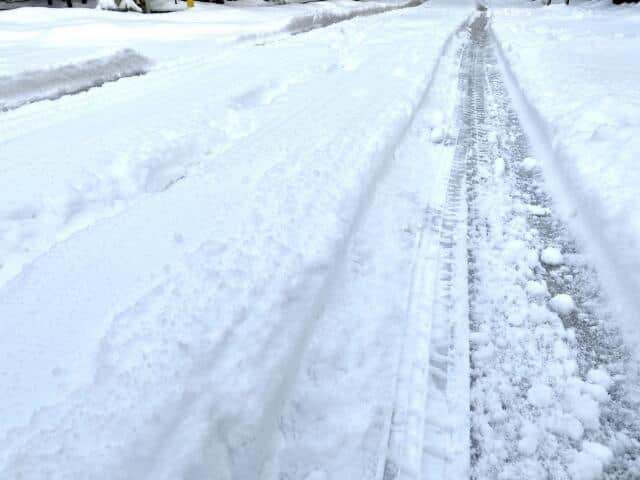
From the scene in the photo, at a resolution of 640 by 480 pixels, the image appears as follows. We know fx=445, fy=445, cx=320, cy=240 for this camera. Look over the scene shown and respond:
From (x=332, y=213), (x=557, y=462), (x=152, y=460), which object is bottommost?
(x=557, y=462)

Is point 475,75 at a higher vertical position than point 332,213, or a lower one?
higher

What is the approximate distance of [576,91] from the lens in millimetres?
5855

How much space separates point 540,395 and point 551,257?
114 centimetres

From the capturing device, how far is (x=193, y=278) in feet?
7.71

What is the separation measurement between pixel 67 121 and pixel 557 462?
5614mm

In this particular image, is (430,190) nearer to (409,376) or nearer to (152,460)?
(409,376)

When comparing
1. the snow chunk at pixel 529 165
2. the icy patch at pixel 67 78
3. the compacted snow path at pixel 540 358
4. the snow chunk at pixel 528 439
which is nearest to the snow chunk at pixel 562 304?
the compacted snow path at pixel 540 358

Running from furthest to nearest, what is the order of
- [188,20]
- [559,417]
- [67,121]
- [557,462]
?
[188,20], [67,121], [559,417], [557,462]

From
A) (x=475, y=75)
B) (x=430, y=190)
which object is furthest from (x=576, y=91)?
(x=430, y=190)

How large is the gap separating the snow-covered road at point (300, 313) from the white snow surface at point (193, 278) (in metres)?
0.01

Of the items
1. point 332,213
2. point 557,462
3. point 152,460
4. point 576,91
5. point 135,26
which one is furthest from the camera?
point 135,26

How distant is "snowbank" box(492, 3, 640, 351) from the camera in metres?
2.63

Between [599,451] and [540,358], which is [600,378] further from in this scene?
[599,451]

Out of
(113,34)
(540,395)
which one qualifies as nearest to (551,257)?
(540,395)
